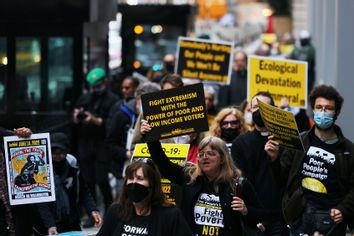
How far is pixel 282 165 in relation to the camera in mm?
8781

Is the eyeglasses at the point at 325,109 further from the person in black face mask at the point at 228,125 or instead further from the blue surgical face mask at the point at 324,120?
the person in black face mask at the point at 228,125

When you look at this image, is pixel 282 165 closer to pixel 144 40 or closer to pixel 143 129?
pixel 143 129

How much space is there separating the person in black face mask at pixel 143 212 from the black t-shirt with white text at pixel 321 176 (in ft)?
6.00

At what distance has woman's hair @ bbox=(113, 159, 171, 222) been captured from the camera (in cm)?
702

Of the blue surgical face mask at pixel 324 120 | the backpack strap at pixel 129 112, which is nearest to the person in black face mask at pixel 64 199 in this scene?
the blue surgical face mask at pixel 324 120

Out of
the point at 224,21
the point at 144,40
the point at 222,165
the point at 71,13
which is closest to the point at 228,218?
the point at 222,165

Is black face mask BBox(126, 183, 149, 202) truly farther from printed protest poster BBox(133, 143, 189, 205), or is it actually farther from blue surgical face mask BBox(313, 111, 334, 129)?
blue surgical face mask BBox(313, 111, 334, 129)

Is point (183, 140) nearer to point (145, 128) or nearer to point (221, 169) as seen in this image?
point (145, 128)

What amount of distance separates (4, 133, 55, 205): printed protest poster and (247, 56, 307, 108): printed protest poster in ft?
13.7

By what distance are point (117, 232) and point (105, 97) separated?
8.11m

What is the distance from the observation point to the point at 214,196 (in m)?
7.67

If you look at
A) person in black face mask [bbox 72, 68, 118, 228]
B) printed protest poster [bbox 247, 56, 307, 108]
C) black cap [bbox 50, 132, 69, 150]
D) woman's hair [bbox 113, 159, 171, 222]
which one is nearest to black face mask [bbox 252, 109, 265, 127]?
black cap [bbox 50, 132, 69, 150]

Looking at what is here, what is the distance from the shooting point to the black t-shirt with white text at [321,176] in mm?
8531

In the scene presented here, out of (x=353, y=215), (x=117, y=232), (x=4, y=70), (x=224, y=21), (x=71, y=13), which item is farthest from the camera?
(x=224, y=21)
